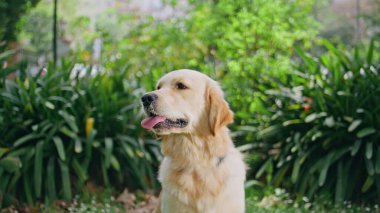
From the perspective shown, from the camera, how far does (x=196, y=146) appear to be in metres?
3.61

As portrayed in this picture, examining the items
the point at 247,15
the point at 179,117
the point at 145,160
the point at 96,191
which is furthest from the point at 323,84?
the point at 179,117

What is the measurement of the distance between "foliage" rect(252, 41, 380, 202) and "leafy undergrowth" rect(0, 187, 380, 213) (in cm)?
13

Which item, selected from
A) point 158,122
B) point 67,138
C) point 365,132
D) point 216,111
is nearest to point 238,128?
point 365,132

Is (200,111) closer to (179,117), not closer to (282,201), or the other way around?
(179,117)

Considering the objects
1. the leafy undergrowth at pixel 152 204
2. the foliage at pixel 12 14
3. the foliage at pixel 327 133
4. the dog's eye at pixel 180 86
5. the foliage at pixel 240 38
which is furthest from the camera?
the foliage at pixel 12 14

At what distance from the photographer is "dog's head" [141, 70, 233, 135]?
135 inches

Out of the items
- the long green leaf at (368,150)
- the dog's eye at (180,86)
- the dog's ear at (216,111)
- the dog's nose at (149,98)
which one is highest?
the dog's eye at (180,86)

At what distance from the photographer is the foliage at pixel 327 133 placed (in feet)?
19.1

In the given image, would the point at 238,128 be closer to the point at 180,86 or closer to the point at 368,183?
the point at 368,183

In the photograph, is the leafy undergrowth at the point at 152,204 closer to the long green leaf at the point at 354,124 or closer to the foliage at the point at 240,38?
the long green leaf at the point at 354,124

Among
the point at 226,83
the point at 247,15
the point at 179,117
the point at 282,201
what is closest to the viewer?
the point at 179,117

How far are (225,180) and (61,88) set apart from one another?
3195 mm

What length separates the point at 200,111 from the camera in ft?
11.9

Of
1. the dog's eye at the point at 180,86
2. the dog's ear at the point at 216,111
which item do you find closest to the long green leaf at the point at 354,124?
the dog's ear at the point at 216,111
